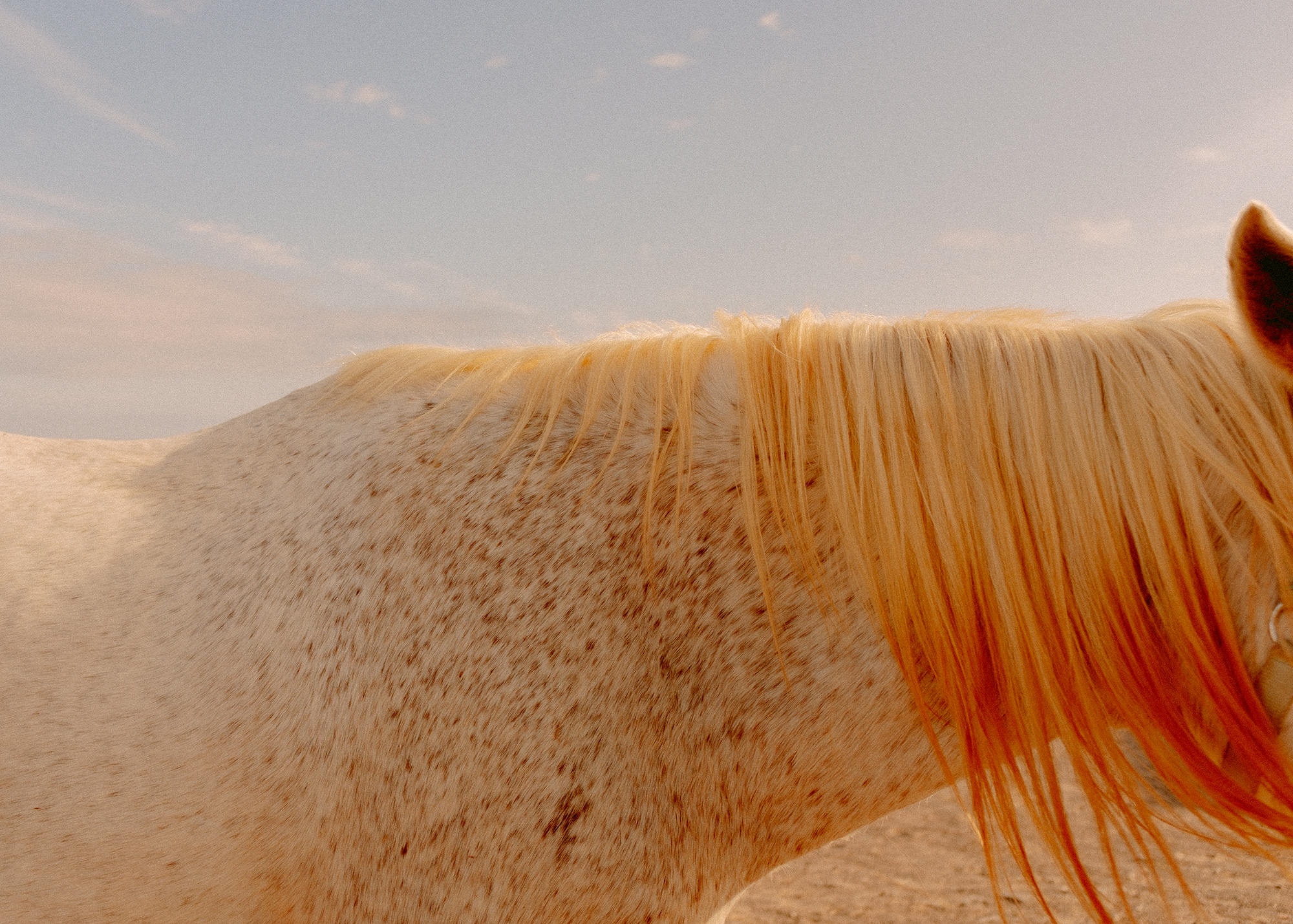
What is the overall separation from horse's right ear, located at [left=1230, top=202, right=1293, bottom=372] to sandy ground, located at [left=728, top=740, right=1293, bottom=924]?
2.95 meters

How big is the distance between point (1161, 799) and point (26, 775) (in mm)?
2206

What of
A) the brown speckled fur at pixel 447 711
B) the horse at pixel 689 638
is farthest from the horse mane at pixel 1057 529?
the brown speckled fur at pixel 447 711

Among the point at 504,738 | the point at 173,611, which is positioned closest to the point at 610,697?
the point at 504,738

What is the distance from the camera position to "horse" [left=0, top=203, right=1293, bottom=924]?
127cm

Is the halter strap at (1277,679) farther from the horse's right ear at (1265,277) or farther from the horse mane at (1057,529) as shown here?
the horse's right ear at (1265,277)

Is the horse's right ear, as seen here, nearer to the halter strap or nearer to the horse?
the horse

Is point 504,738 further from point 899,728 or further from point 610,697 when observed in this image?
point 899,728

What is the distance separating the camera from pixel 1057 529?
1276 mm

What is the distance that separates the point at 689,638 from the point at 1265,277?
3.34 ft

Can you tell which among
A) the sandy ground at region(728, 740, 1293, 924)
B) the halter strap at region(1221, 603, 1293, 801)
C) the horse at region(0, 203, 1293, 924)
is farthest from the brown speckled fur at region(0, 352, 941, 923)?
the sandy ground at region(728, 740, 1293, 924)

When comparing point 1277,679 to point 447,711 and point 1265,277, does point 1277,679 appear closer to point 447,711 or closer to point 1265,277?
point 1265,277

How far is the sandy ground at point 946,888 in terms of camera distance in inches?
138

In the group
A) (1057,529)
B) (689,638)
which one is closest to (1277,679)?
(1057,529)

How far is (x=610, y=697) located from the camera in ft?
4.55
